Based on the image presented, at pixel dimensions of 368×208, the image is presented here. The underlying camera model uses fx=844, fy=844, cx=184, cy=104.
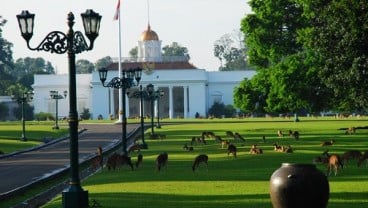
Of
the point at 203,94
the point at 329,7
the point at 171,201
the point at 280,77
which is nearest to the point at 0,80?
the point at 203,94

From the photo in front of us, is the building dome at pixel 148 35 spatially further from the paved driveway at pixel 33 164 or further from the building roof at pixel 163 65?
the paved driveway at pixel 33 164

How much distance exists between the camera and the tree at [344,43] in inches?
1193

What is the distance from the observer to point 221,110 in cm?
12206

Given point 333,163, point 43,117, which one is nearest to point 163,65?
point 43,117

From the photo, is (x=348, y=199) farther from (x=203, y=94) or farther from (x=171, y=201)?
(x=203, y=94)

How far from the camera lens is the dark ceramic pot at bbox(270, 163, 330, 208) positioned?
13.5m

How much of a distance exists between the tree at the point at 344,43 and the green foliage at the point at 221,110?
8218 centimetres

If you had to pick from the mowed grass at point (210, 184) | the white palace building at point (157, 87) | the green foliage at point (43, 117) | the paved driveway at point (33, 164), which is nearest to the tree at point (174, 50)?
the white palace building at point (157, 87)

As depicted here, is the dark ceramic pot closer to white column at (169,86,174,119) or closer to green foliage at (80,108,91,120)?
white column at (169,86,174,119)

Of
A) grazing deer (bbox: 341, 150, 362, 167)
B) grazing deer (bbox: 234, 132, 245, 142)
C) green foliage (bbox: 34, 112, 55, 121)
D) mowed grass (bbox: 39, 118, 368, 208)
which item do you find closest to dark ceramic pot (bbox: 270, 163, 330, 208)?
mowed grass (bbox: 39, 118, 368, 208)

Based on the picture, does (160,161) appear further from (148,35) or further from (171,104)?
(148,35)

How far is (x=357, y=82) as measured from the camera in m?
32.2

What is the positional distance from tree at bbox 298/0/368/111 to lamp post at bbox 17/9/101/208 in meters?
14.6

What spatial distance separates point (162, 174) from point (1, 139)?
33.3 meters
